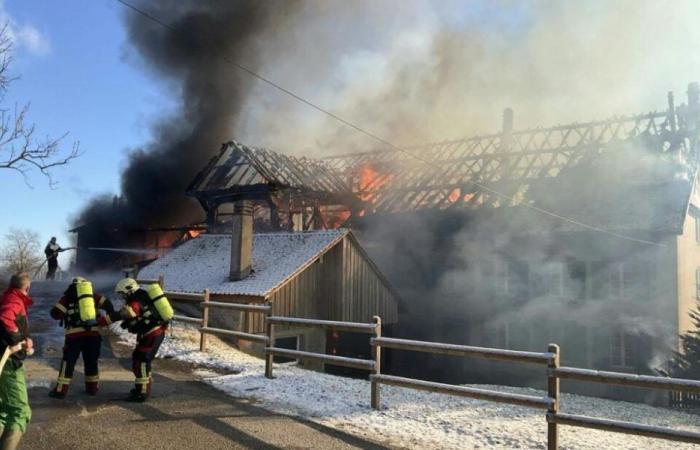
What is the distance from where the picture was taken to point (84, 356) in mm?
6328

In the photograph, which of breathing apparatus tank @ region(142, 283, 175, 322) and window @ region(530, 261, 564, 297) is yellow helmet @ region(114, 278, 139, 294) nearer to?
breathing apparatus tank @ region(142, 283, 175, 322)

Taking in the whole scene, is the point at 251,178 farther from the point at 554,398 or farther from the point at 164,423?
the point at 554,398

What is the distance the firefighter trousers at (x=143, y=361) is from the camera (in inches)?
243

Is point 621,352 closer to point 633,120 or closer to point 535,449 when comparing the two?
point 633,120

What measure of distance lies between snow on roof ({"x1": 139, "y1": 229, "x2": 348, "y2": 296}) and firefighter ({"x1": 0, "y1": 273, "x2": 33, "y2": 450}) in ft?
28.6

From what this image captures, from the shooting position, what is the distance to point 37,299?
18.4 meters

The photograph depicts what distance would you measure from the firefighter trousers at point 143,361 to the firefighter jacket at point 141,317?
0.28ft

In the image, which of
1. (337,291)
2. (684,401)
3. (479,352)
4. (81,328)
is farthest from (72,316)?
(684,401)

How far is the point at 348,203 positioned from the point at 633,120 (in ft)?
44.1

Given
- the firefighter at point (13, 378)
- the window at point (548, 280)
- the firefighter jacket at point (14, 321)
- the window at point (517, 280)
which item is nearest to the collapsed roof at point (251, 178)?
the window at point (517, 280)

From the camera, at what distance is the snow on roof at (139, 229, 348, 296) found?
13.9 metres

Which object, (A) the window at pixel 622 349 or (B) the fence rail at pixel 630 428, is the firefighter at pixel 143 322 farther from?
(A) the window at pixel 622 349

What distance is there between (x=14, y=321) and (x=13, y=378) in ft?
1.57

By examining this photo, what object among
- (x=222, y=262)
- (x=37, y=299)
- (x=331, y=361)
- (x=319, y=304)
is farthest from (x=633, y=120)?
(x=37, y=299)
